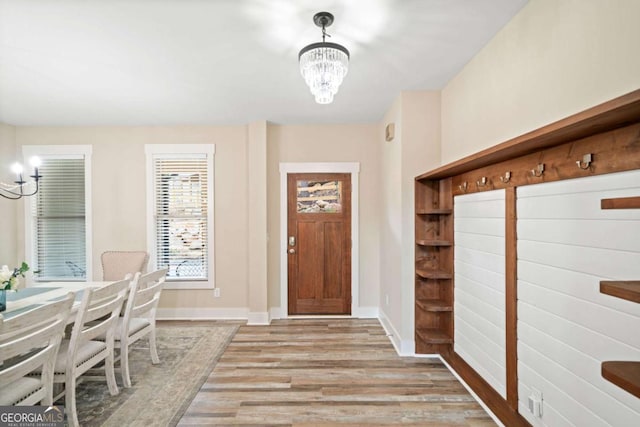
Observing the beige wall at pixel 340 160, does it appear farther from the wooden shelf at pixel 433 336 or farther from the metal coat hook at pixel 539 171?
the metal coat hook at pixel 539 171

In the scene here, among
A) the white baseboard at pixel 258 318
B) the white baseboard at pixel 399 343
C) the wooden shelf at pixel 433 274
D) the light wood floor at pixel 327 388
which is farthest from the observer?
the white baseboard at pixel 258 318

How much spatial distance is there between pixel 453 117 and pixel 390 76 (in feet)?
2.39

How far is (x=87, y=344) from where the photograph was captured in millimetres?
2311

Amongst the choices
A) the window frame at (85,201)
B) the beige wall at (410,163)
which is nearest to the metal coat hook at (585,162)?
the beige wall at (410,163)

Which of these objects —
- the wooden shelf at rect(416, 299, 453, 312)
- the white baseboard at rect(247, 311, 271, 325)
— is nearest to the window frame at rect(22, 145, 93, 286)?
the white baseboard at rect(247, 311, 271, 325)

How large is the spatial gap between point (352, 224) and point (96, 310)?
3074 mm

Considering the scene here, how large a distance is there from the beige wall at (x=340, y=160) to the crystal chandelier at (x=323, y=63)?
2.40m

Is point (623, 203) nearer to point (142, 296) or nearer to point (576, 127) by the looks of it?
point (576, 127)

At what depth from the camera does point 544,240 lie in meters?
1.76

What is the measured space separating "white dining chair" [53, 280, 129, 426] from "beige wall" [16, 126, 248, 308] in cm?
194

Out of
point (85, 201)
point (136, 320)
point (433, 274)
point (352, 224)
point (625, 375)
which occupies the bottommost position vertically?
point (136, 320)

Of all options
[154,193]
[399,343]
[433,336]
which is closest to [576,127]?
[433,336]

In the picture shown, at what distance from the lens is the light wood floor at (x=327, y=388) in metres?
2.20

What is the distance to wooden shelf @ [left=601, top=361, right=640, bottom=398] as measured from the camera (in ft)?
2.73
